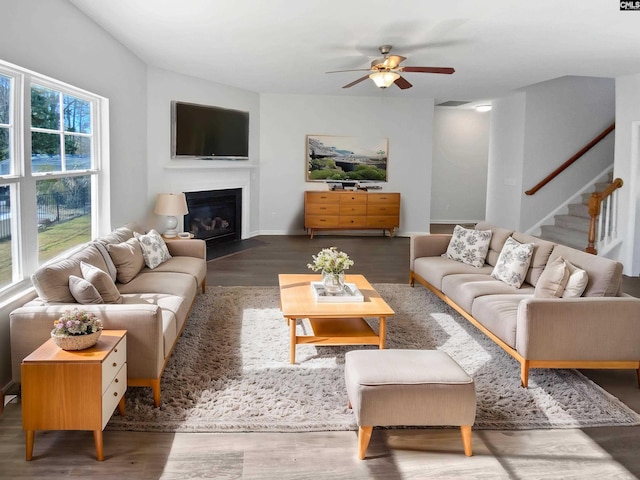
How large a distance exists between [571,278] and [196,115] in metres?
5.93

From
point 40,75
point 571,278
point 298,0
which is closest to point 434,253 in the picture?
point 571,278

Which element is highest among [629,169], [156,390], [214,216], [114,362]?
[629,169]

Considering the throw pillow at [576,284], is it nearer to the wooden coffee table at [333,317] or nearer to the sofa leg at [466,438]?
the wooden coffee table at [333,317]

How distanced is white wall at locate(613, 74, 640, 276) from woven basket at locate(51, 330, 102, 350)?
6.60m

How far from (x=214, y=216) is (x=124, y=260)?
4.65 m

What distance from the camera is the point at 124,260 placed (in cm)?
479

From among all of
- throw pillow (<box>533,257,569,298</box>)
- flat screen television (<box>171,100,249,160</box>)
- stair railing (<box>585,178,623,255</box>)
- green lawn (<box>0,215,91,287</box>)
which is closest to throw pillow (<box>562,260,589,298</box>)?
throw pillow (<box>533,257,569,298</box>)

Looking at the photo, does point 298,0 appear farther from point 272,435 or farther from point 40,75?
point 272,435

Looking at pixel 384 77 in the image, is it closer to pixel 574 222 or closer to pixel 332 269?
pixel 332 269

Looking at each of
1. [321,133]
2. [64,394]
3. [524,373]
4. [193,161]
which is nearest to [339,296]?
[524,373]

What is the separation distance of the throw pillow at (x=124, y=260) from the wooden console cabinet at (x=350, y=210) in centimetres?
564

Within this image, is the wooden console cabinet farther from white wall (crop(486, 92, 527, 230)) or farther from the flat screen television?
white wall (crop(486, 92, 527, 230))

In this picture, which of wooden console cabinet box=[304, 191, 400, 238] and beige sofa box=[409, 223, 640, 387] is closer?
beige sofa box=[409, 223, 640, 387]

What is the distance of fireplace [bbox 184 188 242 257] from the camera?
348 inches
